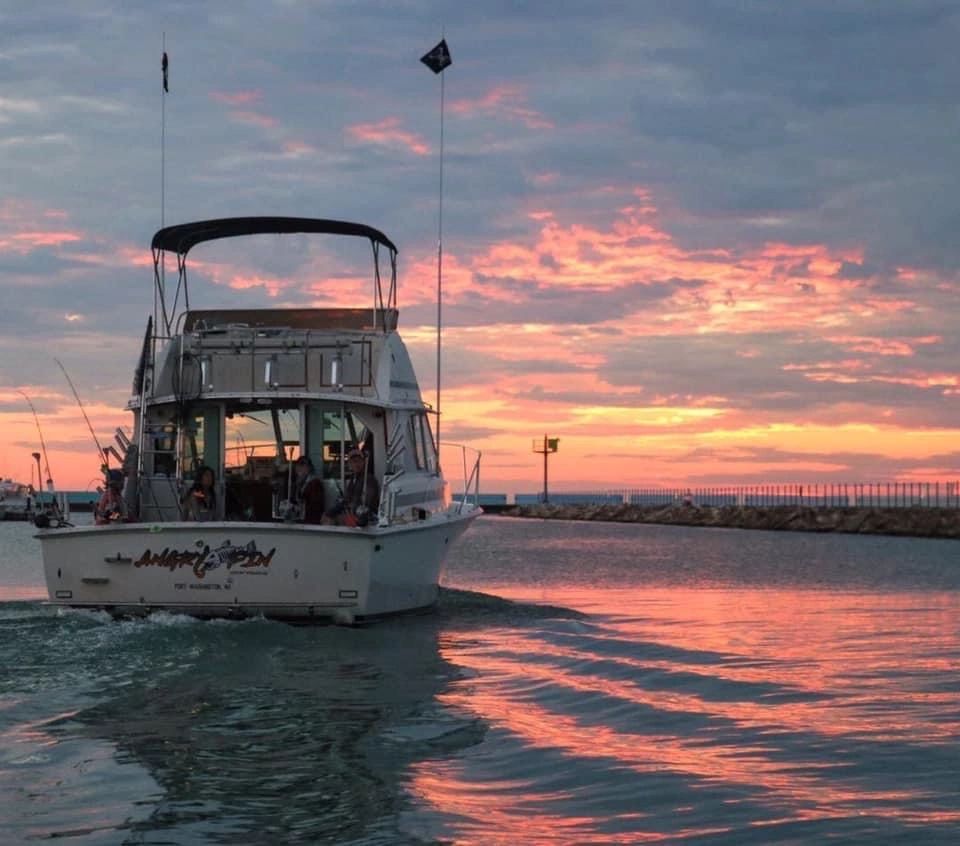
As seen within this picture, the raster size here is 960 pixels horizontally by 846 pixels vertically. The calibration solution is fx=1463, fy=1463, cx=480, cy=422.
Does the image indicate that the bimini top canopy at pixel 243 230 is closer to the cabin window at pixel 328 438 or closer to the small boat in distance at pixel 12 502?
the cabin window at pixel 328 438

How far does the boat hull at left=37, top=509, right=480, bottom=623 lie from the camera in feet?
59.1

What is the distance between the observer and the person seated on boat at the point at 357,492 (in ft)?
64.0

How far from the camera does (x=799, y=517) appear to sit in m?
92.6

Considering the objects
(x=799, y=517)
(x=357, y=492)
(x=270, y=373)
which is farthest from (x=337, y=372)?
(x=799, y=517)

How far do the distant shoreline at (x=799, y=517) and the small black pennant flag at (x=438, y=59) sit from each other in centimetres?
5503

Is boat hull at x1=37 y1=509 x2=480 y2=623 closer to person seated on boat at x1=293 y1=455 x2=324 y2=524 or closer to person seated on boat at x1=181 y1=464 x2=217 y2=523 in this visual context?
person seated on boat at x1=181 y1=464 x2=217 y2=523

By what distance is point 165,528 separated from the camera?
1802 centimetres

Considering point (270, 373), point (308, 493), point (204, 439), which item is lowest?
point (308, 493)

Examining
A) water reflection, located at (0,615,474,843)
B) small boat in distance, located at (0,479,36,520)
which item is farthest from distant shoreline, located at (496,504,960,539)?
water reflection, located at (0,615,474,843)

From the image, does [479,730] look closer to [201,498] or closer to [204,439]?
[201,498]

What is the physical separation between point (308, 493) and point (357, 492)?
70cm

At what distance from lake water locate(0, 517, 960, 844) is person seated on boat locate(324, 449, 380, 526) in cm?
163

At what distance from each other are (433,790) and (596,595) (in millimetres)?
22677

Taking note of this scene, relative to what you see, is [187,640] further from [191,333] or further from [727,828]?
[727,828]
